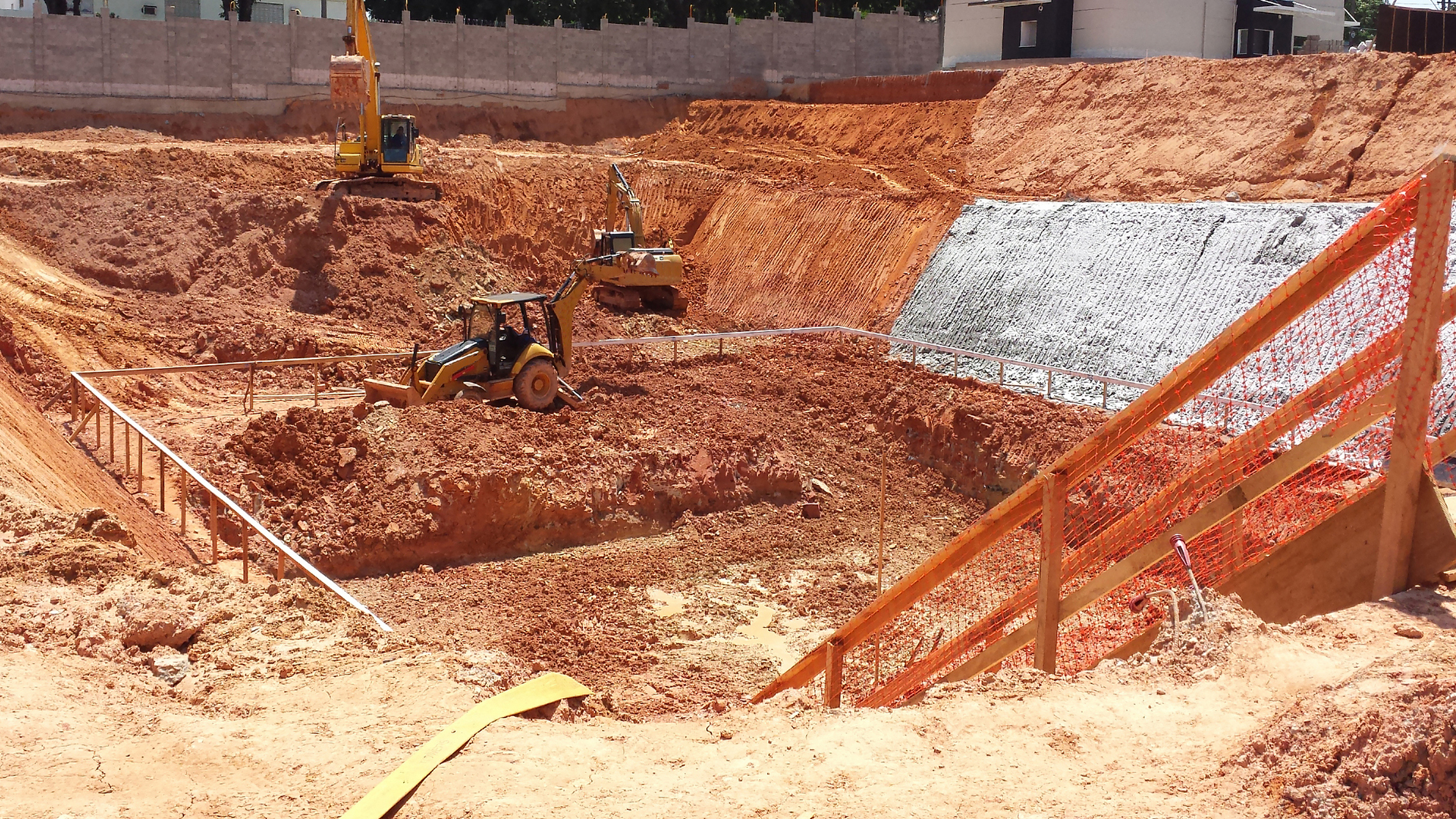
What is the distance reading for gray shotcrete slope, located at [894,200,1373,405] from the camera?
61.6 feet

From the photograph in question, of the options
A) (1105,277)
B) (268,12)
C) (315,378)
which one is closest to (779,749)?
(315,378)

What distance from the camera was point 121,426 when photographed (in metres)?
16.3

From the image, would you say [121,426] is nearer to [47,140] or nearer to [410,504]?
[410,504]

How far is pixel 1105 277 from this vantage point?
20641 mm

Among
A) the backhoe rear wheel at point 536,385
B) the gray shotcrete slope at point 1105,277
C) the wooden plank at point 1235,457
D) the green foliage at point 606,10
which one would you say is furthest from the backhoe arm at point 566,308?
the green foliage at point 606,10

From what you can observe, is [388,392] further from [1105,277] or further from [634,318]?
[1105,277]

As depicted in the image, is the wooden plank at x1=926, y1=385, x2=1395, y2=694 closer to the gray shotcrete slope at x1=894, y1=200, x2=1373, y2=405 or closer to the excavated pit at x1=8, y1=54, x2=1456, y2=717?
the excavated pit at x1=8, y1=54, x2=1456, y2=717

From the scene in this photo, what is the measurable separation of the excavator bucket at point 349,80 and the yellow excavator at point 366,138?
0.01 m

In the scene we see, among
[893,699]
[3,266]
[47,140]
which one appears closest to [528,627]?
[893,699]

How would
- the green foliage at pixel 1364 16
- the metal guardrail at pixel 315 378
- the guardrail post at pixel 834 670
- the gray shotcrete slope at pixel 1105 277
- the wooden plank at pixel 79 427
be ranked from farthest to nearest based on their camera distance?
the green foliage at pixel 1364 16
the gray shotcrete slope at pixel 1105 277
the wooden plank at pixel 79 427
the metal guardrail at pixel 315 378
the guardrail post at pixel 834 670

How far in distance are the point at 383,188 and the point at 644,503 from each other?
12130 mm

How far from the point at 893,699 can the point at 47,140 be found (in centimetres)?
2595

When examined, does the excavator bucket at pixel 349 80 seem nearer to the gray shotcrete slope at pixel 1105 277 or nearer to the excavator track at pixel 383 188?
the excavator track at pixel 383 188

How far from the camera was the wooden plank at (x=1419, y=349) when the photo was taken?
20.0 ft
